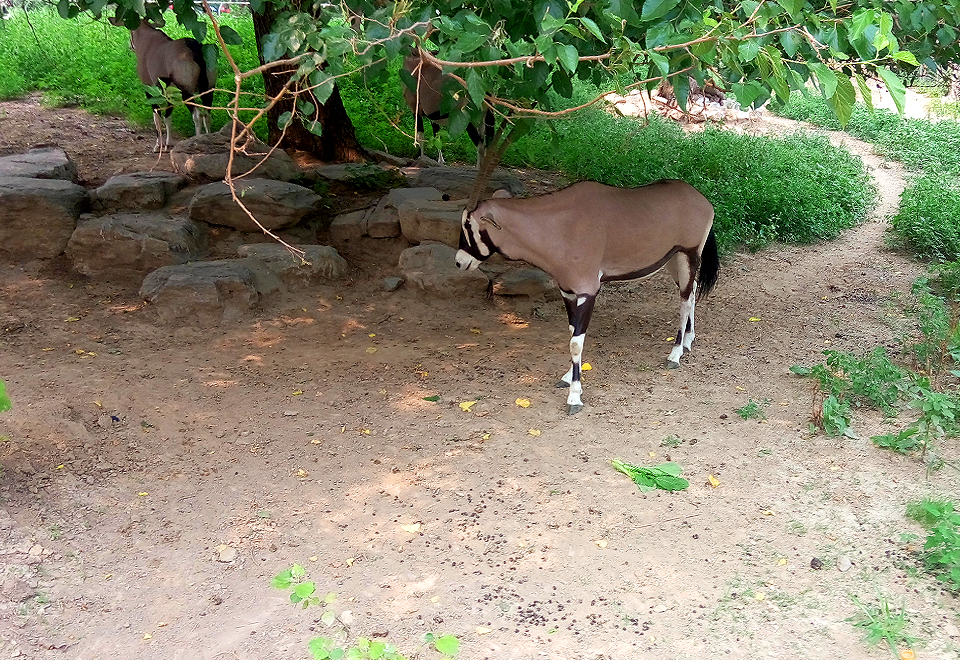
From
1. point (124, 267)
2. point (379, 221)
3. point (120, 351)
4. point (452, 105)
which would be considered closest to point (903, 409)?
point (452, 105)

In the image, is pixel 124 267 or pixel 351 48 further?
pixel 124 267

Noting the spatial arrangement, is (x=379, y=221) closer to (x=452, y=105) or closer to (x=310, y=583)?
(x=452, y=105)

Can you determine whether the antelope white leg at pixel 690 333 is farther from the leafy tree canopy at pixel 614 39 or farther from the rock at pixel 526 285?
the leafy tree canopy at pixel 614 39

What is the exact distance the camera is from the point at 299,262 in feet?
22.2

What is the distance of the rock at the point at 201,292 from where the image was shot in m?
6.19

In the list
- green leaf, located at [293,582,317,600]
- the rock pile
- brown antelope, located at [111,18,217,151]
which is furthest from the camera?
brown antelope, located at [111,18,217,151]

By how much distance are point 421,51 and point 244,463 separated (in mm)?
2491

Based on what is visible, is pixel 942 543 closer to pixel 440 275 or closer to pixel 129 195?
pixel 440 275

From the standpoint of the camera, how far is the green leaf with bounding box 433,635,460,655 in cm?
312

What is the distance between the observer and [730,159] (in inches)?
408

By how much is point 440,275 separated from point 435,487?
9.07ft

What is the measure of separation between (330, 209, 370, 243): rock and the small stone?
4112 millimetres

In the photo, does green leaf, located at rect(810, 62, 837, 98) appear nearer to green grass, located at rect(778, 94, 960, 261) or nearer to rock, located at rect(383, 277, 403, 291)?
green grass, located at rect(778, 94, 960, 261)

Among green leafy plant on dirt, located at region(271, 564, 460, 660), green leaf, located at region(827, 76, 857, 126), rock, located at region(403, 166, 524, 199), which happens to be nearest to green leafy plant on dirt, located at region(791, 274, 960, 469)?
green leaf, located at region(827, 76, 857, 126)
